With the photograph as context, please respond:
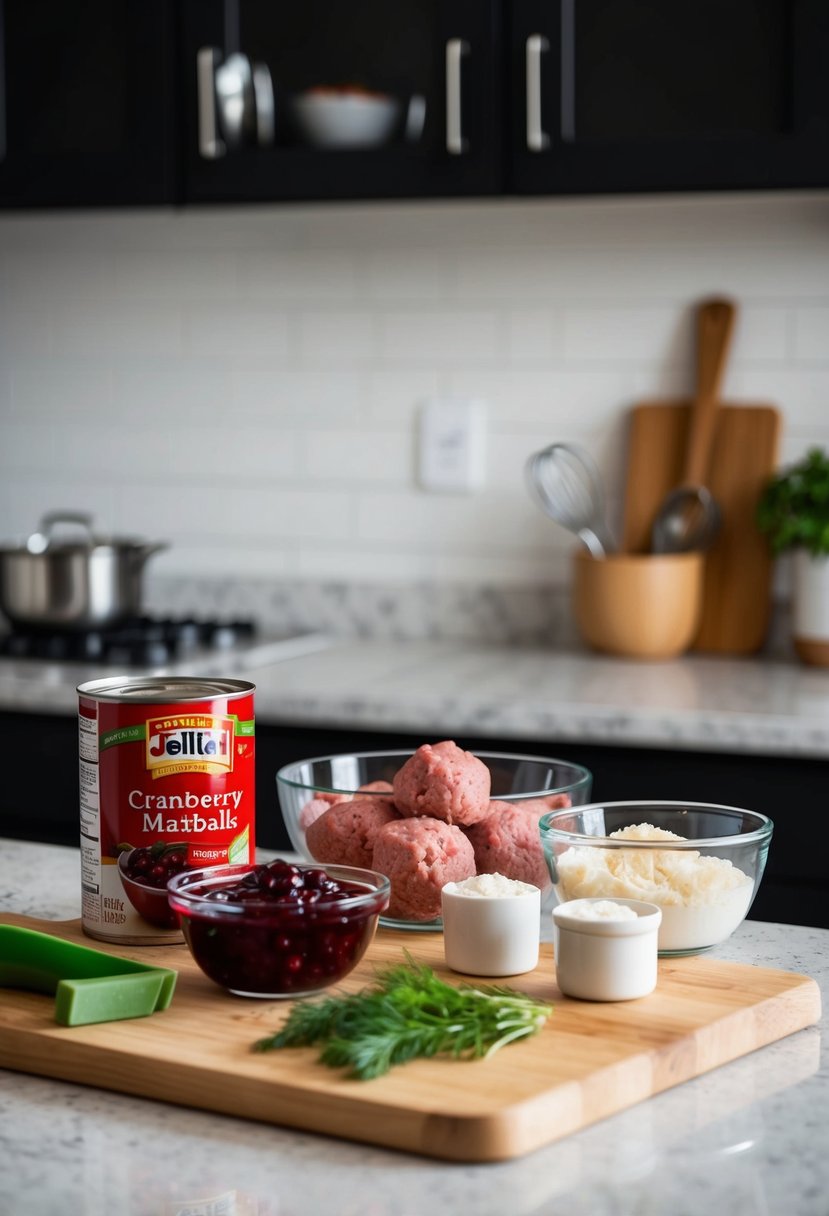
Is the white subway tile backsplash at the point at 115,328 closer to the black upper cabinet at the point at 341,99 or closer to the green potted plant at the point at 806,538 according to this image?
the black upper cabinet at the point at 341,99

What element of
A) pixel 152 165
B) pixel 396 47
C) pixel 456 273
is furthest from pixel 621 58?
pixel 152 165

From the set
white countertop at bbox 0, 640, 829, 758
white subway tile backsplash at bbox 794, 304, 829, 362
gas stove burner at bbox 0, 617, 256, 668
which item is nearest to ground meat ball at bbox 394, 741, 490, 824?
white countertop at bbox 0, 640, 829, 758

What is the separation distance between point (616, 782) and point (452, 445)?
968 millimetres

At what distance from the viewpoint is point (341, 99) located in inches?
100

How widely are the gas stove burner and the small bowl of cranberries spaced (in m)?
1.49

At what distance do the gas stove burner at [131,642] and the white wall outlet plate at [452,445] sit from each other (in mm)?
473

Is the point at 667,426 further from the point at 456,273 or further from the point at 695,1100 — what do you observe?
the point at 695,1100

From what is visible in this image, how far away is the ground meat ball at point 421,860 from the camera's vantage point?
1079 millimetres

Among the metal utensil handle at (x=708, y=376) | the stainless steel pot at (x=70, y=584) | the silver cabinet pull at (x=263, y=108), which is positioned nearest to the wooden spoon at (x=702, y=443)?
the metal utensil handle at (x=708, y=376)

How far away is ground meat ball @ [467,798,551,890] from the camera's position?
3.67ft

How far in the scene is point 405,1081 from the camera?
2.64ft

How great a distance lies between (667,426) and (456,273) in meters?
0.50

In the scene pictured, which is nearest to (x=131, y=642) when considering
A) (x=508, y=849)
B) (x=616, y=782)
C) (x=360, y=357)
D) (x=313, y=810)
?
(x=360, y=357)

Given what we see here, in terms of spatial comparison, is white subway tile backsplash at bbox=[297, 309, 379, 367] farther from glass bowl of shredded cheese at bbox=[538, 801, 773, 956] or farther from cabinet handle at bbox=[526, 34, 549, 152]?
glass bowl of shredded cheese at bbox=[538, 801, 773, 956]
